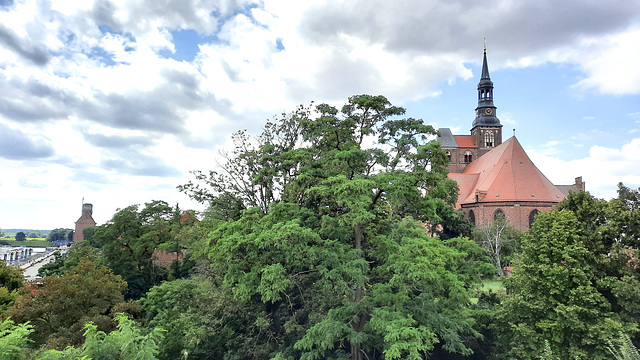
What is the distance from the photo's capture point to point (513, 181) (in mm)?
45000

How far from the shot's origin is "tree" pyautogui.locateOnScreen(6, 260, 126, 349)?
14.1 m

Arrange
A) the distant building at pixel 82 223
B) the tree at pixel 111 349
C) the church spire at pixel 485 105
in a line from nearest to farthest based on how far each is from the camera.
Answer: the tree at pixel 111 349, the church spire at pixel 485 105, the distant building at pixel 82 223

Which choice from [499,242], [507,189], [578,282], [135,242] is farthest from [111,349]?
[507,189]

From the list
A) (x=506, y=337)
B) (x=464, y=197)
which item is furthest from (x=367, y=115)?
(x=464, y=197)

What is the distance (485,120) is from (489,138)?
3125 millimetres

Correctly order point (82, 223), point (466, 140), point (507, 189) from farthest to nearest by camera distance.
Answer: point (82, 223), point (466, 140), point (507, 189)

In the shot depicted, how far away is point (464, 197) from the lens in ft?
169

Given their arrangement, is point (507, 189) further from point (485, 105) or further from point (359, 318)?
point (359, 318)

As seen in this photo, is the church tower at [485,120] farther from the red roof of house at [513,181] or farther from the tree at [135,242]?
the tree at [135,242]

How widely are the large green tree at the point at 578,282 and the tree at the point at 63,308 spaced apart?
54.1 ft

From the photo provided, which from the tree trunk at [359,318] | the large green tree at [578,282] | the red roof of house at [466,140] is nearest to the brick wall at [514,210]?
the red roof of house at [466,140]

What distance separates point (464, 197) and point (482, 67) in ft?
77.2

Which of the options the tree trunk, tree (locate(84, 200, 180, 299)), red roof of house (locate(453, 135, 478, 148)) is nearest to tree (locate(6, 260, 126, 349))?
tree (locate(84, 200, 180, 299))

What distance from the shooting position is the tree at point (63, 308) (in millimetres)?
14062
